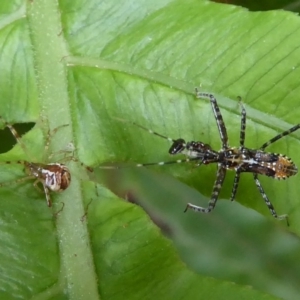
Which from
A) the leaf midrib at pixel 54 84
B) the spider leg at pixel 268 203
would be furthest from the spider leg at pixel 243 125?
the leaf midrib at pixel 54 84

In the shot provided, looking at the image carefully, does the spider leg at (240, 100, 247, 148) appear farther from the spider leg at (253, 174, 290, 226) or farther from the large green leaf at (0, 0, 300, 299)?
the spider leg at (253, 174, 290, 226)

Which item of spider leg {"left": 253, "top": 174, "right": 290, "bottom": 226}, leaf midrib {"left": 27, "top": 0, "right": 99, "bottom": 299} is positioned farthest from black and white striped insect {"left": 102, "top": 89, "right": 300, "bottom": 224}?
leaf midrib {"left": 27, "top": 0, "right": 99, "bottom": 299}

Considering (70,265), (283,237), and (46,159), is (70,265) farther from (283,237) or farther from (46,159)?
(283,237)

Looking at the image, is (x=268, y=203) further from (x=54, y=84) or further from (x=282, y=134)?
(x=54, y=84)

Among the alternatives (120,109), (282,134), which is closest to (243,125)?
(282,134)

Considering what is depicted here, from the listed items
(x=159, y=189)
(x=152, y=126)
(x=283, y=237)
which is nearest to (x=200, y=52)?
(x=152, y=126)

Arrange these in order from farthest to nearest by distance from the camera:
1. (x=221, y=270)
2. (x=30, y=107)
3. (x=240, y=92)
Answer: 1. (x=221, y=270)
2. (x=30, y=107)
3. (x=240, y=92)

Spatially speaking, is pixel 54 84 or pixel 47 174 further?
→ pixel 54 84
